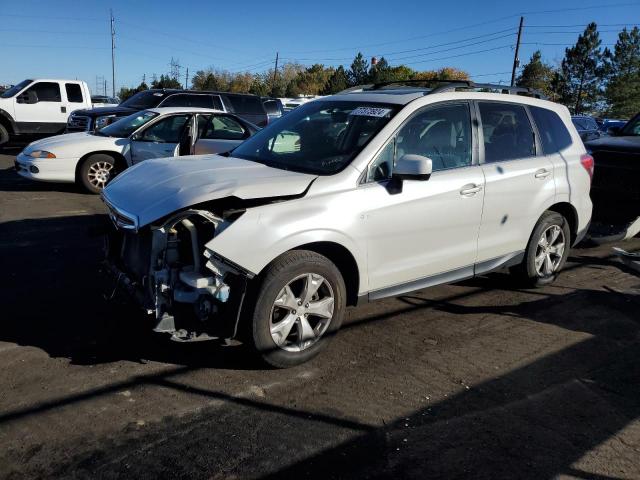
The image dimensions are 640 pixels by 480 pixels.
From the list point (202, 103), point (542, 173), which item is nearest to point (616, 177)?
point (542, 173)

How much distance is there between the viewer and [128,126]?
10.2 metres

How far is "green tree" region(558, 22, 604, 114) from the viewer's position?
6525cm

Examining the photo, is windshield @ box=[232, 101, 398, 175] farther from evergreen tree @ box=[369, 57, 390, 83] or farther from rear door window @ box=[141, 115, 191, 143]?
evergreen tree @ box=[369, 57, 390, 83]

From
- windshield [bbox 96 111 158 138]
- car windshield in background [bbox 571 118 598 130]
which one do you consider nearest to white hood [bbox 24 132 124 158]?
windshield [bbox 96 111 158 138]

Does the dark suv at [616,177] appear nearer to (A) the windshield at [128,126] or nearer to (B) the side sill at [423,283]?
(B) the side sill at [423,283]

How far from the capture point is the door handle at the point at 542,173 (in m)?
5.09

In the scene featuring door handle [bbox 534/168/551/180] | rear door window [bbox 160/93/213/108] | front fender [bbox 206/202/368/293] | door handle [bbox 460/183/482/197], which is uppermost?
rear door window [bbox 160/93/213/108]

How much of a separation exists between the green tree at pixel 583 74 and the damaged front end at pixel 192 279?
2742 inches

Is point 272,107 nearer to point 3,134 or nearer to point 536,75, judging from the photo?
point 3,134

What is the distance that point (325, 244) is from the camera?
12.4 feet

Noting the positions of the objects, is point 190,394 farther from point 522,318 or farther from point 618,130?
point 618,130

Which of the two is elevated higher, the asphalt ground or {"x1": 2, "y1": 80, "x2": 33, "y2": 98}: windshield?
{"x1": 2, "y1": 80, "x2": 33, "y2": 98}: windshield

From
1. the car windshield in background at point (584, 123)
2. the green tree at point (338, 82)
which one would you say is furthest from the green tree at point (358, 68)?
the car windshield in background at point (584, 123)

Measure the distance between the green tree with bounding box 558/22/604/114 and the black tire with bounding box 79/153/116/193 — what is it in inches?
2573
